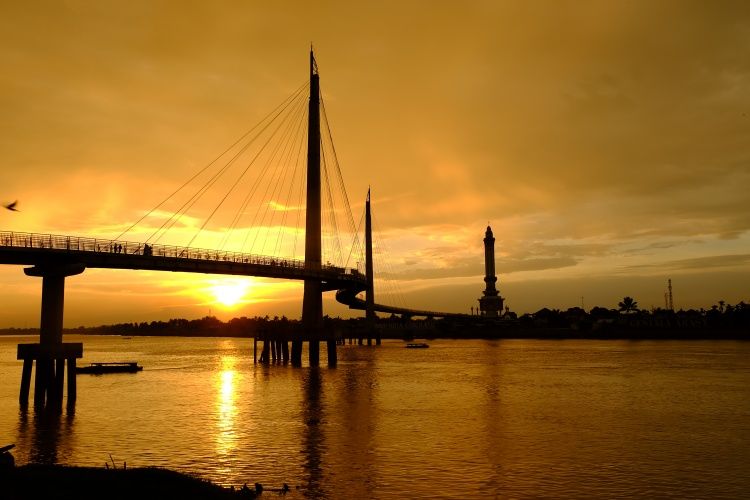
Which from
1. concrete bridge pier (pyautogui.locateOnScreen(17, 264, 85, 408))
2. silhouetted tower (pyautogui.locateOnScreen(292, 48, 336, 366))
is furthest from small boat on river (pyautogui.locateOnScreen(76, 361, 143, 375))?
concrete bridge pier (pyautogui.locateOnScreen(17, 264, 85, 408))

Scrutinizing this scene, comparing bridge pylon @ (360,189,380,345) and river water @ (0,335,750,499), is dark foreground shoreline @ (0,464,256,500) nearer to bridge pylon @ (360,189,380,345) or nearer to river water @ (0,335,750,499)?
river water @ (0,335,750,499)

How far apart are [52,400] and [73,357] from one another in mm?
2804

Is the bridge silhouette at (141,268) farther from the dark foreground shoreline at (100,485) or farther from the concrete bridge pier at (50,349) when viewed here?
the dark foreground shoreline at (100,485)

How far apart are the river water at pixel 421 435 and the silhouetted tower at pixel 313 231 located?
565 inches

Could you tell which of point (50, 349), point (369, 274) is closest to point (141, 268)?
point (50, 349)

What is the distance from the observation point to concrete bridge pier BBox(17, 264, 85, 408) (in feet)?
126

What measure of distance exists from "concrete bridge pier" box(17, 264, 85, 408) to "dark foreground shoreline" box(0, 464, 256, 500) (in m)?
22.9

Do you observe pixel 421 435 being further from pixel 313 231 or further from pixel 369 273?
pixel 369 273

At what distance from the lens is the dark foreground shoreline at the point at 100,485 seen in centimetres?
1491

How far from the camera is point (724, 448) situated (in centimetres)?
2702

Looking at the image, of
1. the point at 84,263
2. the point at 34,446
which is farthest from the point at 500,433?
the point at 84,263

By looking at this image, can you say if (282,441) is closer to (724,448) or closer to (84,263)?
(724,448)

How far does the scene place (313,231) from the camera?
70625mm

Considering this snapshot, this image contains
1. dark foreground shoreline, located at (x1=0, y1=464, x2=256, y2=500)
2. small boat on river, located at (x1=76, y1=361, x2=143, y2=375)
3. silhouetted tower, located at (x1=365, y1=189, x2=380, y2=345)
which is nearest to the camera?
dark foreground shoreline, located at (x1=0, y1=464, x2=256, y2=500)
